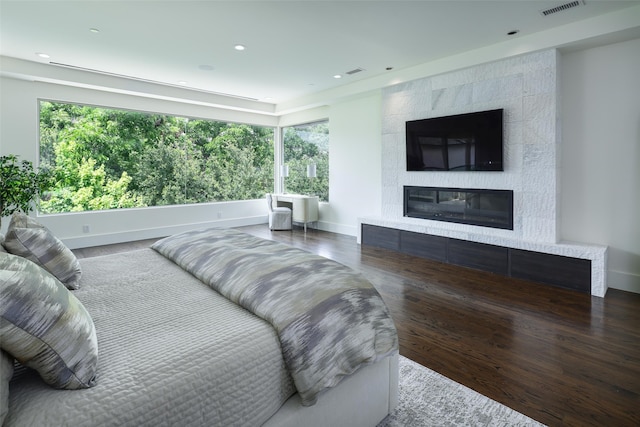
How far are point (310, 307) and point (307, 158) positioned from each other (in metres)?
6.42

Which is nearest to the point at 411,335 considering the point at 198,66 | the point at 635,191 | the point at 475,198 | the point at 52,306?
the point at 52,306

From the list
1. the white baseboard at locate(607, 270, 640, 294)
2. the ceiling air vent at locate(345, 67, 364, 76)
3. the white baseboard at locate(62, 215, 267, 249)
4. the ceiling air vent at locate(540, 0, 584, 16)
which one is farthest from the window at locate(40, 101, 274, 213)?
the white baseboard at locate(607, 270, 640, 294)

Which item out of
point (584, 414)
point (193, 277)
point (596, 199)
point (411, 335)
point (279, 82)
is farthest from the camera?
point (279, 82)

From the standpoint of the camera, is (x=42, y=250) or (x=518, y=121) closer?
(x=42, y=250)

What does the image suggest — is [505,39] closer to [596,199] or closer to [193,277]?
[596,199]

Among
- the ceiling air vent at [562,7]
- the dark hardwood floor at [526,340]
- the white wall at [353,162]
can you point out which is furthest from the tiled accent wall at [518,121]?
the white wall at [353,162]

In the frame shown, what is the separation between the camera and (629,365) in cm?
214

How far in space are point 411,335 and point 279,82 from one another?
182 inches

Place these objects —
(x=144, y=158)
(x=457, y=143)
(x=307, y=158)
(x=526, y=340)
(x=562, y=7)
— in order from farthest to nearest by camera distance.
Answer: (x=307, y=158) → (x=144, y=158) → (x=457, y=143) → (x=562, y=7) → (x=526, y=340)

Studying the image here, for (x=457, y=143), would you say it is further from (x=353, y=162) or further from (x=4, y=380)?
(x=4, y=380)

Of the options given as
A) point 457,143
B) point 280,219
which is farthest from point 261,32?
point 280,219

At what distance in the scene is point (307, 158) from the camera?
756 centimetres

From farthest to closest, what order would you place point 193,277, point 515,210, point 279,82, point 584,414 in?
point 279,82 → point 515,210 → point 193,277 → point 584,414

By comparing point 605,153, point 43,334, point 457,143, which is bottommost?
point 43,334
